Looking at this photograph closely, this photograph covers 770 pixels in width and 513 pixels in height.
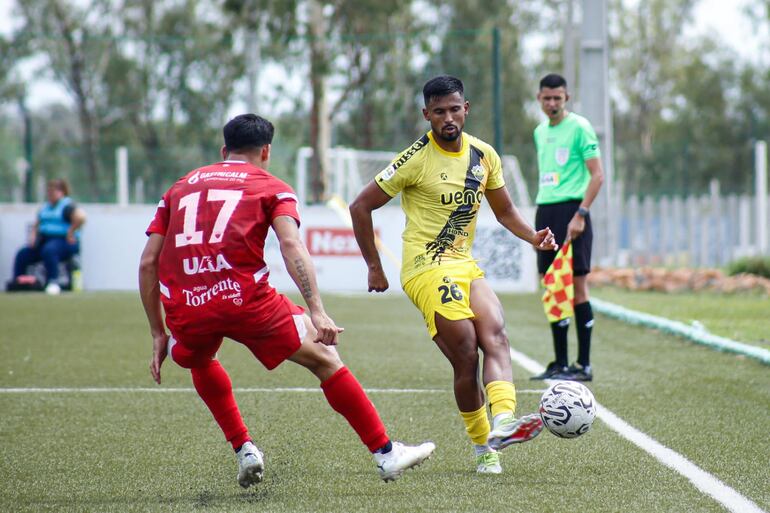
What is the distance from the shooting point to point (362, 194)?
566cm

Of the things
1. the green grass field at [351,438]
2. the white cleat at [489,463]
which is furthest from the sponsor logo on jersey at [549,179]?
the white cleat at [489,463]

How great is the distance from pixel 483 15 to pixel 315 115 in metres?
21.2

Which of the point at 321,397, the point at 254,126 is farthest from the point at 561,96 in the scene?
the point at 254,126

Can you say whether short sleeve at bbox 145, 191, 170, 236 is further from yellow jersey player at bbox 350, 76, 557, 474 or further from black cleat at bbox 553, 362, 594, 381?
black cleat at bbox 553, 362, 594, 381

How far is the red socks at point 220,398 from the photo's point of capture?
5273 mm

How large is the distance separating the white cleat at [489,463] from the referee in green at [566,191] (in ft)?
10.1

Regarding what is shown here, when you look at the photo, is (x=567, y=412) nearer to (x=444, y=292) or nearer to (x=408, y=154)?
(x=444, y=292)

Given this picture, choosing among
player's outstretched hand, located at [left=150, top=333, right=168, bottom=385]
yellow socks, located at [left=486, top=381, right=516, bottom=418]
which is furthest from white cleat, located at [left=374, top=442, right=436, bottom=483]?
player's outstretched hand, located at [left=150, top=333, right=168, bottom=385]

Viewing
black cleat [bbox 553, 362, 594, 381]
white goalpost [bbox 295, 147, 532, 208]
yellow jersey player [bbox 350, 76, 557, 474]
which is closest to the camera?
yellow jersey player [bbox 350, 76, 557, 474]

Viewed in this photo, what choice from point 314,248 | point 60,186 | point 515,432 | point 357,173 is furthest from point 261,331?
point 357,173

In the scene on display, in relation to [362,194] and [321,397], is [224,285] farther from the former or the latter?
[321,397]

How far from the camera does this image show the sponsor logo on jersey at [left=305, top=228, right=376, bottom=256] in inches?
721

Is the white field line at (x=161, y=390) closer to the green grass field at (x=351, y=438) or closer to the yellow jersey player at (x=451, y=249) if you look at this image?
the green grass field at (x=351, y=438)

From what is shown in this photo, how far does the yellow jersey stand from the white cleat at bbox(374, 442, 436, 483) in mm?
974
